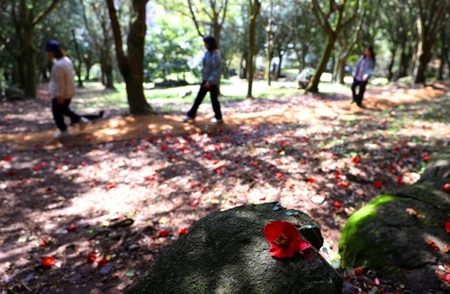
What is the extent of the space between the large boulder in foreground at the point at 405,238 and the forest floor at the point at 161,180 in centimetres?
16

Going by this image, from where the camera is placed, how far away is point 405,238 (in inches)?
109

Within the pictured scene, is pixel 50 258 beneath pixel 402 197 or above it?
beneath

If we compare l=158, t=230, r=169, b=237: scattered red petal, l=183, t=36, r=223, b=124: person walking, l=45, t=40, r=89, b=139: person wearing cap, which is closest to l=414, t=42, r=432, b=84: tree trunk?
l=183, t=36, r=223, b=124: person walking

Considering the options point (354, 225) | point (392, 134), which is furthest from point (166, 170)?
point (392, 134)

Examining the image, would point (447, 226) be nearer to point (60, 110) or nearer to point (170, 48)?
point (60, 110)

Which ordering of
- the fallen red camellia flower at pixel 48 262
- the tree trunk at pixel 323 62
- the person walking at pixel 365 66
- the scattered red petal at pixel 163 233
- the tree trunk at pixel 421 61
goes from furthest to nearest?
the tree trunk at pixel 421 61
the tree trunk at pixel 323 62
the person walking at pixel 365 66
the scattered red petal at pixel 163 233
the fallen red camellia flower at pixel 48 262

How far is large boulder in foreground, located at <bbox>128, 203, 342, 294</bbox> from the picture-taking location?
4.86 feet

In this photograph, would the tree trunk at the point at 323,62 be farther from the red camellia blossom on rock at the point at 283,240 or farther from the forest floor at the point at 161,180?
the red camellia blossom on rock at the point at 283,240

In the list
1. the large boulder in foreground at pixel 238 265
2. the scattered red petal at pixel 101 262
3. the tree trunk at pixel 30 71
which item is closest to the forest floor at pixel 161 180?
the scattered red petal at pixel 101 262

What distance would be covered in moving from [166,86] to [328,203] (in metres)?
24.8

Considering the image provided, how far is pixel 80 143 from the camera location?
25.6 ft

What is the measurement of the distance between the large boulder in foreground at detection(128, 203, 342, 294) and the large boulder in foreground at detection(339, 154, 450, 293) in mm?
1153

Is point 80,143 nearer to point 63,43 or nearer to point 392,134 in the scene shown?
point 392,134

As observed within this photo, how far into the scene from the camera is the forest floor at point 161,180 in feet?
11.1
